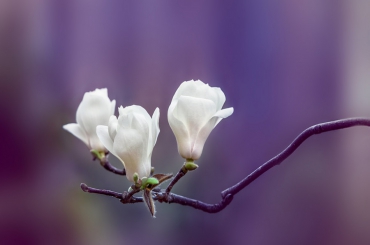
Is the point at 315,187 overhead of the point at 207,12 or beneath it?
beneath

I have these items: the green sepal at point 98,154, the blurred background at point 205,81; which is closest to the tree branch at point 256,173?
the green sepal at point 98,154

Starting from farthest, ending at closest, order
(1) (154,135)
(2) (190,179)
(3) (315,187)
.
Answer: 1. (2) (190,179)
2. (3) (315,187)
3. (1) (154,135)

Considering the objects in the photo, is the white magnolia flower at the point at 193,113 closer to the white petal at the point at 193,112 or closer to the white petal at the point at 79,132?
the white petal at the point at 193,112

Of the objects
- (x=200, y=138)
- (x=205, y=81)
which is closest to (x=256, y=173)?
(x=200, y=138)

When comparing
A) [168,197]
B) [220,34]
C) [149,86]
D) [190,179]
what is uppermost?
[220,34]

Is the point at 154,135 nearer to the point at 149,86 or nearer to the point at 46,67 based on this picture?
the point at 149,86

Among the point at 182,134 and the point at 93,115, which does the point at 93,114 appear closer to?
the point at 93,115

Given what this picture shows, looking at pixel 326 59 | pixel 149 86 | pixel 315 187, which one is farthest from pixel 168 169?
pixel 326 59

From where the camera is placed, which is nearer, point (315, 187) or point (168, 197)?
point (168, 197)
